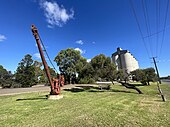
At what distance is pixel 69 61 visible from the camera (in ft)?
150

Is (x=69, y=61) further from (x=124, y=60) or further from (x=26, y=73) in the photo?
(x=124, y=60)

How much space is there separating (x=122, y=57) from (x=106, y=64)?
76222 mm

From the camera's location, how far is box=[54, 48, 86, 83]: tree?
45.6m

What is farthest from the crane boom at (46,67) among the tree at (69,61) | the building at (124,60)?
the building at (124,60)

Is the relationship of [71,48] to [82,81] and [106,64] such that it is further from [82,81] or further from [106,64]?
[106,64]

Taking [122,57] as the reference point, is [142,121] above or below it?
below

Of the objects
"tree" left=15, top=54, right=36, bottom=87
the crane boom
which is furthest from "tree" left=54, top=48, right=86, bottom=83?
the crane boom

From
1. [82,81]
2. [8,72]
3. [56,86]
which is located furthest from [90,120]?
[8,72]

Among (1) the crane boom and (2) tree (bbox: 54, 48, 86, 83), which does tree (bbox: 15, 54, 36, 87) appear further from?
(1) the crane boom

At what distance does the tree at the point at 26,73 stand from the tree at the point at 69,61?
399 inches

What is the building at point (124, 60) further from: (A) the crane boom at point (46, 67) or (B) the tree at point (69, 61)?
(A) the crane boom at point (46, 67)

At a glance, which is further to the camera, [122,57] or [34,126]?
[122,57]

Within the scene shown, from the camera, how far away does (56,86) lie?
513 inches

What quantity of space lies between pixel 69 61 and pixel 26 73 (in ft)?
52.6
